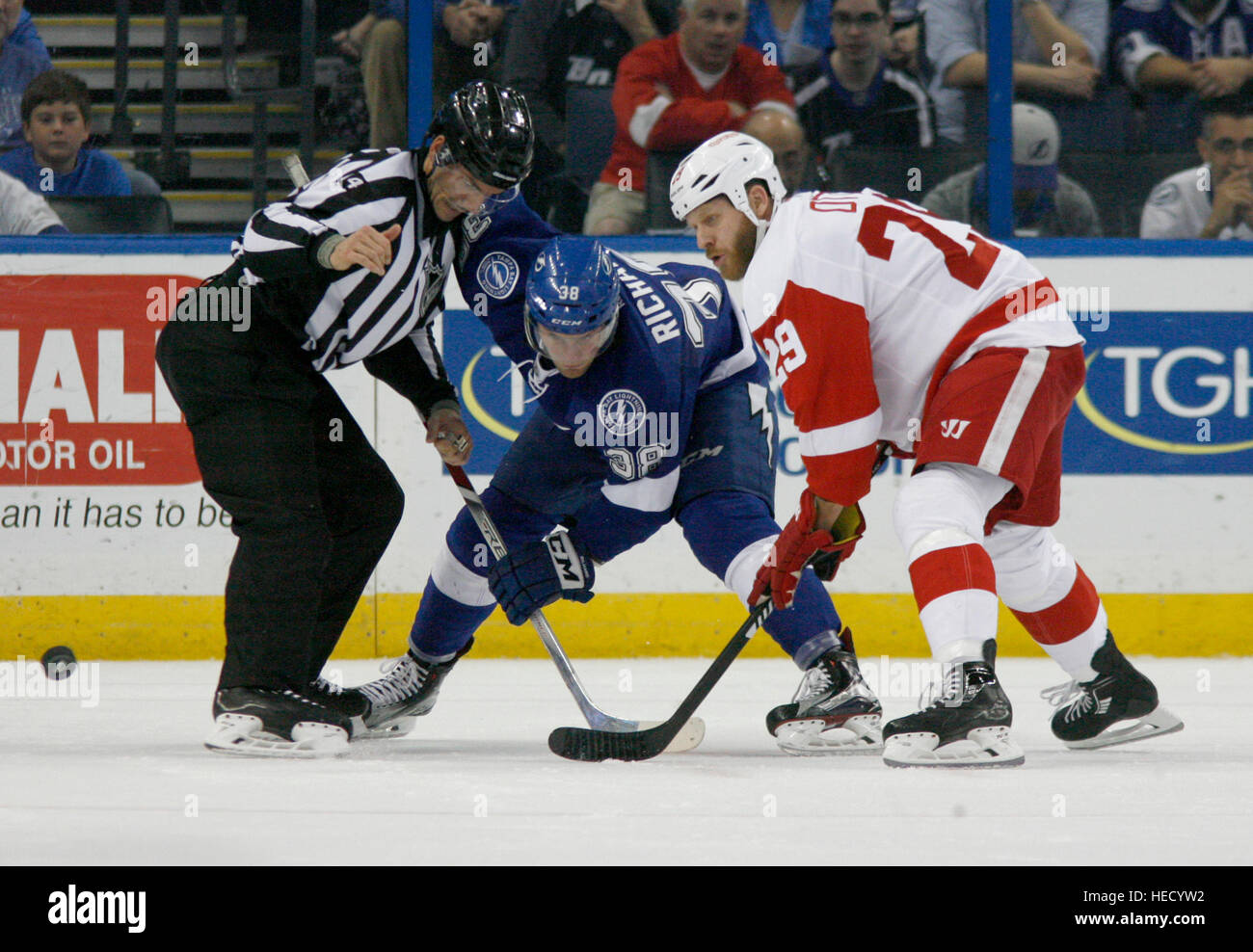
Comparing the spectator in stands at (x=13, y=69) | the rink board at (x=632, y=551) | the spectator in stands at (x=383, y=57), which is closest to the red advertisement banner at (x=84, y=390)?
the rink board at (x=632, y=551)

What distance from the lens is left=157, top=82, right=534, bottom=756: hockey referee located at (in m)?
2.76

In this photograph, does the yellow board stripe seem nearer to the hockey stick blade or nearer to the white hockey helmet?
the hockey stick blade

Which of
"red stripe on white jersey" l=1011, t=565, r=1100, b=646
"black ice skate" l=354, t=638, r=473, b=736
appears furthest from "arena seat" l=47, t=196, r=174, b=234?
"red stripe on white jersey" l=1011, t=565, r=1100, b=646

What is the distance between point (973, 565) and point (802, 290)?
0.52 meters

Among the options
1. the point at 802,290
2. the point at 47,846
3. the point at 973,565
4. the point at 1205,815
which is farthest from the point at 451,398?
the point at 1205,815

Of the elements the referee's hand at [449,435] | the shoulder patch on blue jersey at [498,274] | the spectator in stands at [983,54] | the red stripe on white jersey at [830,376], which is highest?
the spectator in stands at [983,54]

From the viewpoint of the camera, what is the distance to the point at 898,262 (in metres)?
2.57

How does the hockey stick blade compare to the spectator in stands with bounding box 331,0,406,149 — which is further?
the spectator in stands with bounding box 331,0,406,149

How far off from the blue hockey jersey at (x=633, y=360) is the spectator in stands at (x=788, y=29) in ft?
6.01

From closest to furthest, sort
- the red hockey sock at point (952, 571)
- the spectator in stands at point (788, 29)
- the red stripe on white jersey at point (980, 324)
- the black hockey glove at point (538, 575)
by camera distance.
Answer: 1. the red hockey sock at point (952, 571)
2. the red stripe on white jersey at point (980, 324)
3. the black hockey glove at point (538, 575)
4. the spectator in stands at point (788, 29)

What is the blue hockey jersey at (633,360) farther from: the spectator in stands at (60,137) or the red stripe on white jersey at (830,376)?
the spectator in stands at (60,137)

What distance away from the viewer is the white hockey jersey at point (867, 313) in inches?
97.5

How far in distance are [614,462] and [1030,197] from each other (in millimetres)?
2391

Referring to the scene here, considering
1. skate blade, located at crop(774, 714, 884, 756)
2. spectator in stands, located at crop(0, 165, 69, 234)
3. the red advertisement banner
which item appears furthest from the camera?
spectator in stands, located at crop(0, 165, 69, 234)
